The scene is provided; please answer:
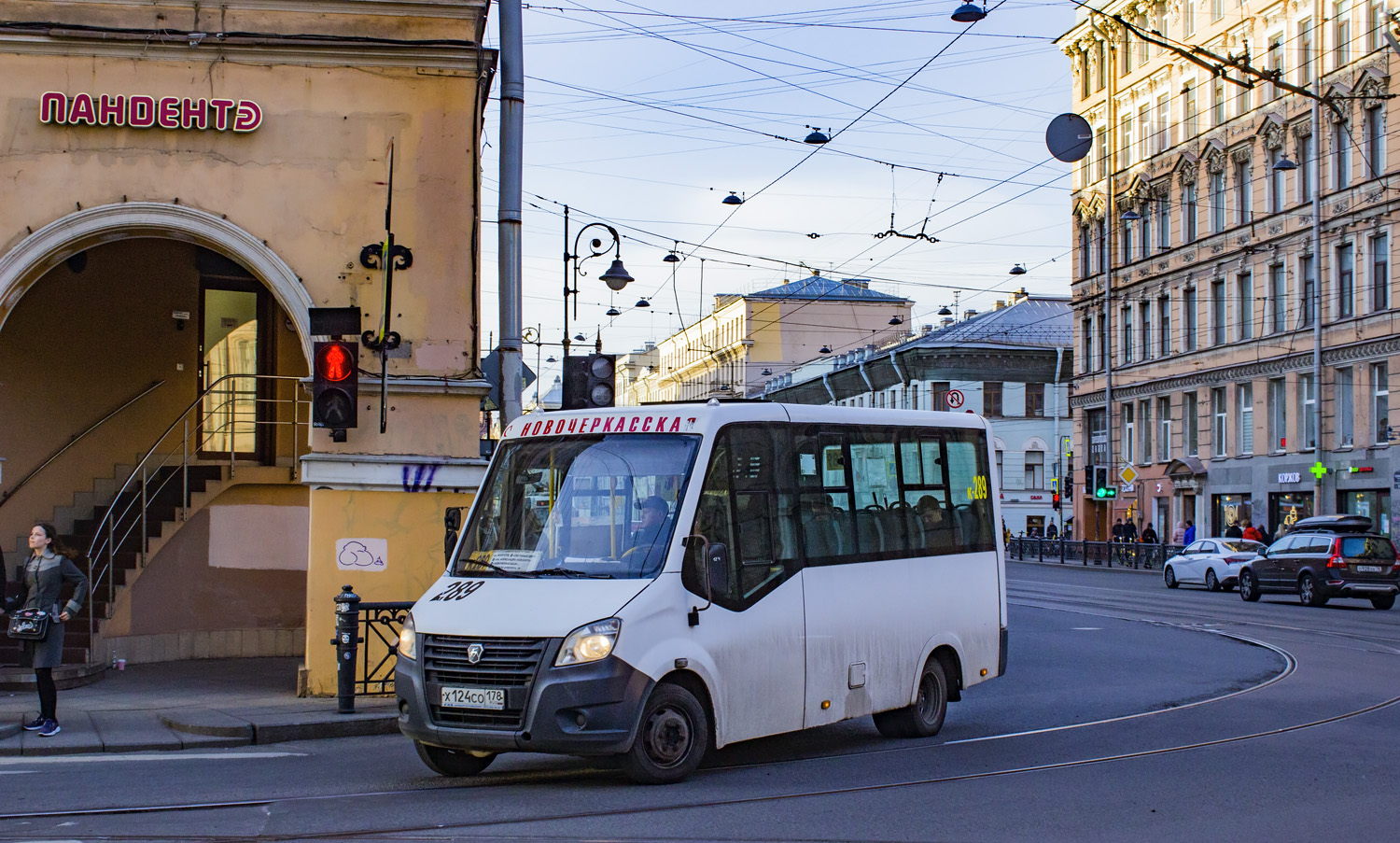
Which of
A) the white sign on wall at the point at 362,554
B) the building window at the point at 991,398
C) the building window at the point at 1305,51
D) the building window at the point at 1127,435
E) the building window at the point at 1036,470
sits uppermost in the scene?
the building window at the point at 1305,51

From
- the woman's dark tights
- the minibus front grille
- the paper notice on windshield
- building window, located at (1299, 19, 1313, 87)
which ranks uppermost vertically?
building window, located at (1299, 19, 1313, 87)

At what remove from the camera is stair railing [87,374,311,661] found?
1695cm

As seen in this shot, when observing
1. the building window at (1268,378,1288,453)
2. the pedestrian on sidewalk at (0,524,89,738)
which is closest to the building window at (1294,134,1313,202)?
the building window at (1268,378,1288,453)

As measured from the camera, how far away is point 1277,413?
49.0 meters

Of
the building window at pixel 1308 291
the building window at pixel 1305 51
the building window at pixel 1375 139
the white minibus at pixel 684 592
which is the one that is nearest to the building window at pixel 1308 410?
the building window at pixel 1308 291

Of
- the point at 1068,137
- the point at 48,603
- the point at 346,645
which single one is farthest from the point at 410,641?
the point at 1068,137

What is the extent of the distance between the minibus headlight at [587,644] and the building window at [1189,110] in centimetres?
4990

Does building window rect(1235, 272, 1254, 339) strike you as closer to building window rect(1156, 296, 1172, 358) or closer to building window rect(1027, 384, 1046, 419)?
building window rect(1156, 296, 1172, 358)

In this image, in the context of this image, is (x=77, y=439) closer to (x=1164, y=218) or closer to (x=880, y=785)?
(x=880, y=785)

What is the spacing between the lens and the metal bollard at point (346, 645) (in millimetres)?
12781

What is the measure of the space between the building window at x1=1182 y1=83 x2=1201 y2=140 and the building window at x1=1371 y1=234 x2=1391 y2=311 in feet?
39.9

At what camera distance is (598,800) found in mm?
8820

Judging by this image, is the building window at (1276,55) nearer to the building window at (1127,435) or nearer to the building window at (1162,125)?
the building window at (1162,125)

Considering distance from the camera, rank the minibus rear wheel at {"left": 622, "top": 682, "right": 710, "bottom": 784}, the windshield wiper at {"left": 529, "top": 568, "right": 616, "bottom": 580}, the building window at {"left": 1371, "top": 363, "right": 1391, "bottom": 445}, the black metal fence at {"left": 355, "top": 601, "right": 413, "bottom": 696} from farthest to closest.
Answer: the building window at {"left": 1371, "top": 363, "right": 1391, "bottom": 445}, the black metal fence at {"left": 355, "top": 601, "right": 413, "bottom": 696}, the windshield wiper at {"left": 529, "top": 568, "right": 616, "bottom": 580}, the minibus rear wheel at {"left": 622, "top": 682, "right": 710, "bottom": 784}
